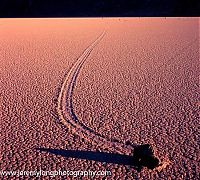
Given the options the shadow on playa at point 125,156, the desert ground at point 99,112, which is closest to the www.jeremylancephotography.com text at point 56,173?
the desert ground at point 99,112

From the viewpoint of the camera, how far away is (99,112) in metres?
5.21

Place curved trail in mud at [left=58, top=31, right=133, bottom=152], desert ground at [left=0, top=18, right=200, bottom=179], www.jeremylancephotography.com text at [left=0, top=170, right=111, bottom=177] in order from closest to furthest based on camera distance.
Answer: www.jeremylancephotography.com text at [left=0, top=170, right=111, bottom=177]
desert ground at [left=0, top=18, right=200, bottom=179]
curved trail in mud at [left=58, top=31, right=133, bottom=152]

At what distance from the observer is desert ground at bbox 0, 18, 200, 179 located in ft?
12.0

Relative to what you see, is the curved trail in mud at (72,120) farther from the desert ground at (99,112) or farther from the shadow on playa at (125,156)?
the shadow on playa at (125,156)

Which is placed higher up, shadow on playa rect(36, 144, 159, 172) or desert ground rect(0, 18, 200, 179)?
desert ground rect(0, 18, 200, 179)

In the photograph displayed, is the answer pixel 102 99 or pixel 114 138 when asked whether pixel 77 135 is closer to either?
pixel 114 138

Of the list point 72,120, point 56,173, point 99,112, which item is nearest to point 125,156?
point 56,173

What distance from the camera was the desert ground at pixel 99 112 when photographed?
367cm

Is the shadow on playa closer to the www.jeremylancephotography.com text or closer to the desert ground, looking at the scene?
the desert ground

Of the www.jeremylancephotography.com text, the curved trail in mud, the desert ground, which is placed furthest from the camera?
the curved trail in mud

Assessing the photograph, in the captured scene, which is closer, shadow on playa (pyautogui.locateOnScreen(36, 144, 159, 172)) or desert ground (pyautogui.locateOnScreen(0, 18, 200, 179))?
shadow on playa (pyautogui.locateOnScreen(36, 144, 159, 172))

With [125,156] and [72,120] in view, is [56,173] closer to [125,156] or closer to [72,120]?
[125,156]

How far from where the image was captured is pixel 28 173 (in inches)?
134

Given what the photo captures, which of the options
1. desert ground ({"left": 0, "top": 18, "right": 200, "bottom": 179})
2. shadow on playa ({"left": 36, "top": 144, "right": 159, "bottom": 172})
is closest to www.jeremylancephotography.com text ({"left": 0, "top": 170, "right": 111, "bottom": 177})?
desert ground ({"left": 0, "top": 18, "right": 200, "bottom": 179})
